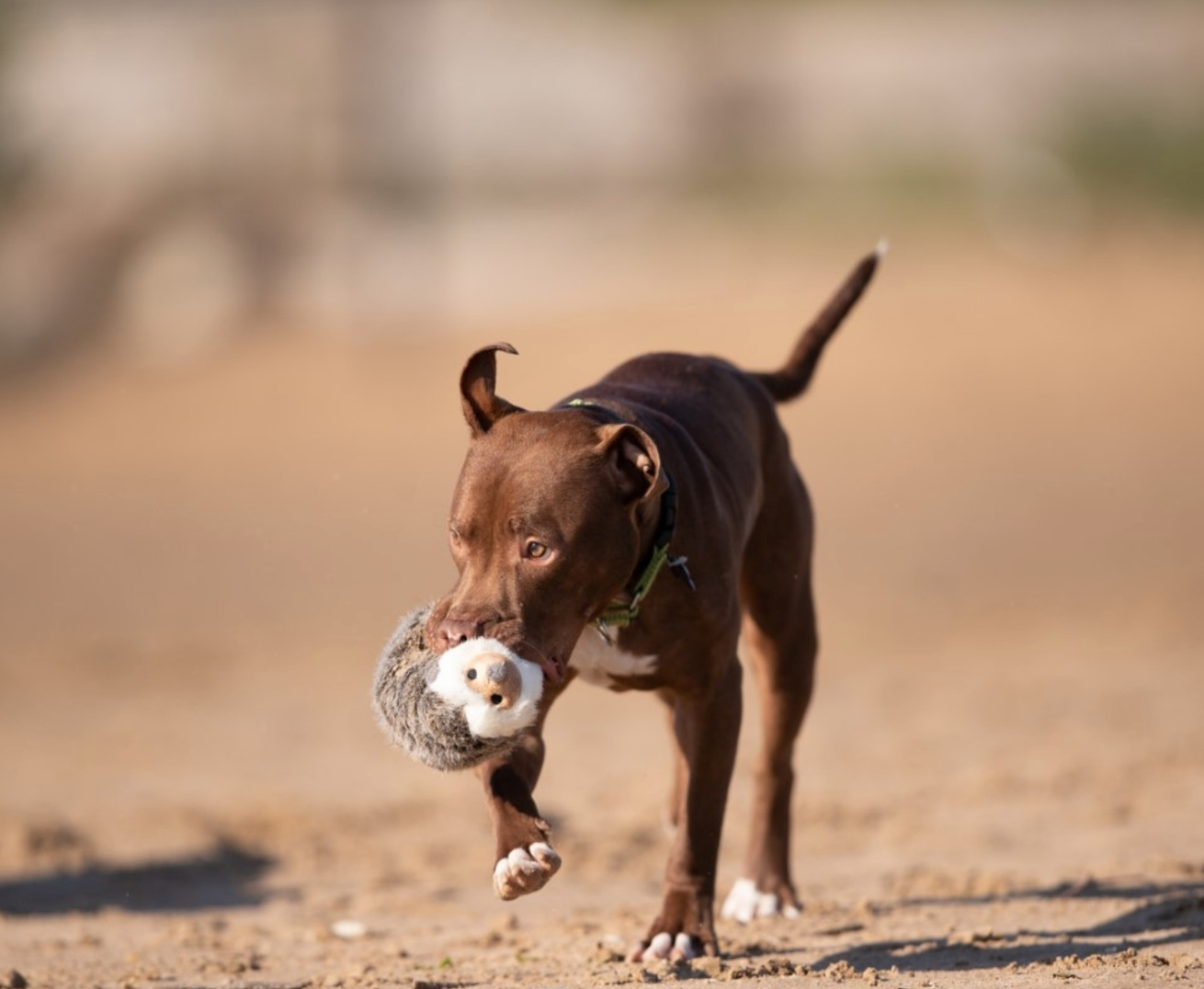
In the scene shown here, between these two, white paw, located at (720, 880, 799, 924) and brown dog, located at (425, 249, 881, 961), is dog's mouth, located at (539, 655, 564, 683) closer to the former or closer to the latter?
brown dog, located at (425, 249, 881, 961)

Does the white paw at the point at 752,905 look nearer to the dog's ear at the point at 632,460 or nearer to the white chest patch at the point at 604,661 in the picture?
the white chest patch at the point at 604,661

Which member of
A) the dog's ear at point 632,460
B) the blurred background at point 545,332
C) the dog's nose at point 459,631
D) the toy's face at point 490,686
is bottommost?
the toy's face at point 490,686

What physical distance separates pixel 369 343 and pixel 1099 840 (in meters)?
20.5

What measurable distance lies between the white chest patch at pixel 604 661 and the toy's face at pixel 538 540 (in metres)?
0.29

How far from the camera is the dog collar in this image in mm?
5168

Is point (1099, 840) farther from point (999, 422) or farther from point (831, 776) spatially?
point (999, 422)

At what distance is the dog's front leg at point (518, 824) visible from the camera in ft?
16.0

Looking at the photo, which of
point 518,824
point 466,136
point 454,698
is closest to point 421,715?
point 454,698

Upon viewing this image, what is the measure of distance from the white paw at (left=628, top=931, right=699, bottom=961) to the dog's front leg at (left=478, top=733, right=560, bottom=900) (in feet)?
1.88

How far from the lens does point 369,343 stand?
2725 cm

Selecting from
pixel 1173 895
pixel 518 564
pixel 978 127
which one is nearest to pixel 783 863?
pixel 1173 895

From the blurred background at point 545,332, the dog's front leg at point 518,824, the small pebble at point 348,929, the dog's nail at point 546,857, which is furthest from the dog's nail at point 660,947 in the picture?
the blurred background at point 545,332

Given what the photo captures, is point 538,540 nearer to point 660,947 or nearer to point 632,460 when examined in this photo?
point 632,460

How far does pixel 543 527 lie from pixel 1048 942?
2.08 m
